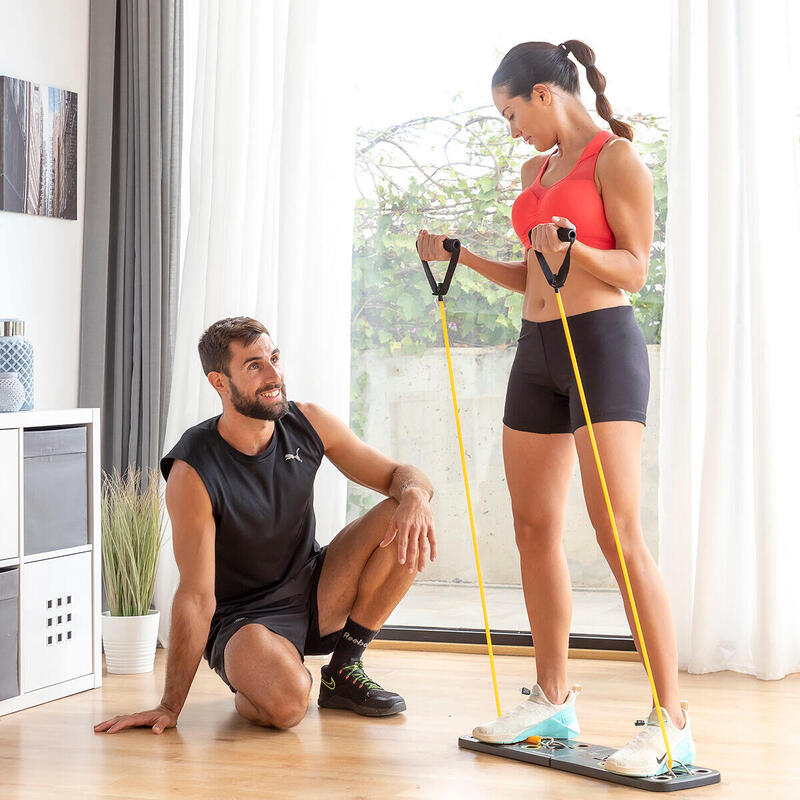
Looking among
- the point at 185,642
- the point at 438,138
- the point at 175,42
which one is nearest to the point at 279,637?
the point at 185,642

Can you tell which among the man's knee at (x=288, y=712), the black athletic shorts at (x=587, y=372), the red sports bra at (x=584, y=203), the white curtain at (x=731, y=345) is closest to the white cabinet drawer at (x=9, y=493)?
the man's knee at (x=288, y=712)

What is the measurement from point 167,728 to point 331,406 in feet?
4.09

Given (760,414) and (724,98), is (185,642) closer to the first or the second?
(760,414)

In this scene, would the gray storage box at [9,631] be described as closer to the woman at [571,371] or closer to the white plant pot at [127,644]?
the white plant pot at [127,644]

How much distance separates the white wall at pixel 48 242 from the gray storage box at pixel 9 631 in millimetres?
858

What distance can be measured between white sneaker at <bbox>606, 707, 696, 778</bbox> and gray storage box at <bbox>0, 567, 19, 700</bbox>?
154 cm

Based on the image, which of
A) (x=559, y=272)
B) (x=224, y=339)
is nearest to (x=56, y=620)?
(x=224, y=339)

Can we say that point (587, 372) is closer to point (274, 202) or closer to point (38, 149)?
point (274, 202)

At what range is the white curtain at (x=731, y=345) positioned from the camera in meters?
3.25

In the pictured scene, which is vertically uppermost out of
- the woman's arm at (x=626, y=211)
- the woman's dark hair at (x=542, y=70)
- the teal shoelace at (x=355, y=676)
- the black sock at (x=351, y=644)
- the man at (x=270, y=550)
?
the woman's dark hair at (x=542, y=70)

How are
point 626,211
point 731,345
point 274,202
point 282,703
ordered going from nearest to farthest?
1. point 626,211
2. point 282,703
3. point 731,345
4. point 274,202

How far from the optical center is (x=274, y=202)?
3672mm

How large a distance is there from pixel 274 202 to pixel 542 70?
58.5 inches

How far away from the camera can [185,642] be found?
8.34ft
